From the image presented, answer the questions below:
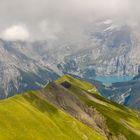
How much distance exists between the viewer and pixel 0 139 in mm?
183750

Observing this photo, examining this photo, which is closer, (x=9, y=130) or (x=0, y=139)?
(x=0, y=139)

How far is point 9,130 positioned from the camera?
196375 millimetres

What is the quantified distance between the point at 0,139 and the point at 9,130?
12947 millimetres

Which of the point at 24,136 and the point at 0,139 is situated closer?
the point at 0,139

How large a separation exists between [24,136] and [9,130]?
7259mm

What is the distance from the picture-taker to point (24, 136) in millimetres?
197375

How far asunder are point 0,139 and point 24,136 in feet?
53.0
